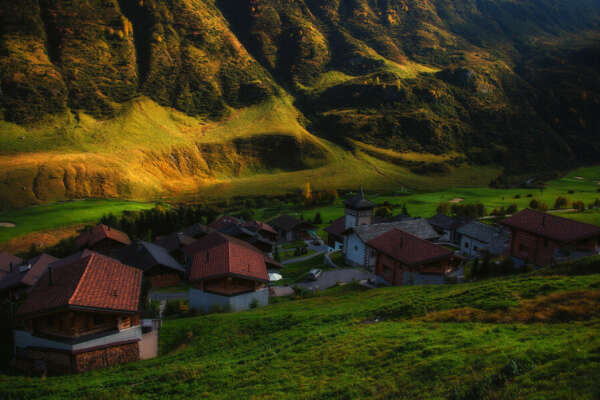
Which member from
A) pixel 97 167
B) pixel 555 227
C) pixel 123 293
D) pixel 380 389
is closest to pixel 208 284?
pixel 123 293

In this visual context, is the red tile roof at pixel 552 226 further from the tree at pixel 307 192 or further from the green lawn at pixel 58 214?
the tree at pixel 307 192

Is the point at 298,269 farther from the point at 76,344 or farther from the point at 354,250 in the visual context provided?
the point at 76,344

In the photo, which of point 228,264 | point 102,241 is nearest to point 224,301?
point 228,264

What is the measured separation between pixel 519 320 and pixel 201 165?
145 m

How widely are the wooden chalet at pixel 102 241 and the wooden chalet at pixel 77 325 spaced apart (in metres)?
38.4

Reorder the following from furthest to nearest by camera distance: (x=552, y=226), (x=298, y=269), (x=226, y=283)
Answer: (x=298, y=269), (x=552, y=226), (x=226, y=283)

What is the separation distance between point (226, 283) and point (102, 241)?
37.2 meters

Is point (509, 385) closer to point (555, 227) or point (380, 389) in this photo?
point (380, 389)

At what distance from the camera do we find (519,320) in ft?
48.5

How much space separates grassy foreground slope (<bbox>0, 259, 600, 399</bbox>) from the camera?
10.1 meters

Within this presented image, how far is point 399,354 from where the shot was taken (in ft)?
44.0

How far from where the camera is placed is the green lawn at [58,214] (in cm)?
7450

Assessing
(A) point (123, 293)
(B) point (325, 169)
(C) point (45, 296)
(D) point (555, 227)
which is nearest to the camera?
(C) point (45, 296)

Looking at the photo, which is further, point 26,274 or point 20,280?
point 26,274
